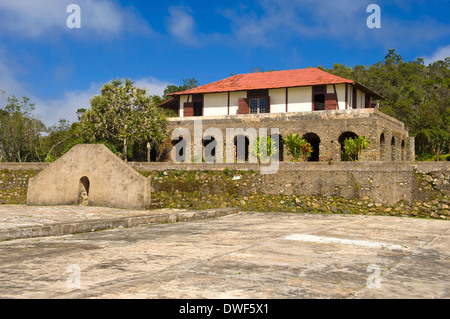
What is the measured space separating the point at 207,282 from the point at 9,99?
48582 millimetres

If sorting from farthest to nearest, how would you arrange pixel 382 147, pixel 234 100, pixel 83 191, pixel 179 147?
pixel 234 100 < pixel 179 147 < pixel 382 147 < pixel 83 191

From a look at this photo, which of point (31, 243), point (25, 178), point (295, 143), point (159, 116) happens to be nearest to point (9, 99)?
point (159, 116)

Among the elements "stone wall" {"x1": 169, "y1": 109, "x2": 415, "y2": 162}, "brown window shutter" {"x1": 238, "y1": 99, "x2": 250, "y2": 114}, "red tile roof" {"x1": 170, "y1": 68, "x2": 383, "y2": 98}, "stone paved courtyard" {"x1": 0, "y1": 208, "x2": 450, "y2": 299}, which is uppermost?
"red tile roof" {"x1": 170, "y1": 68, "x2": 383, "y2": 98}

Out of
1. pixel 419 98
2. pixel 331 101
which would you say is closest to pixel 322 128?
pixel 331 101

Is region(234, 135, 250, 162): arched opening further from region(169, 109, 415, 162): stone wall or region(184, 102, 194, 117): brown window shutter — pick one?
region(184, 102, 194, 117): brown window shutter

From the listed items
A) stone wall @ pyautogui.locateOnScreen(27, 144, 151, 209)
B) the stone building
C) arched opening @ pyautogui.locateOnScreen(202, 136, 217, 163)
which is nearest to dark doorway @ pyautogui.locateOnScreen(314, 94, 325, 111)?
the stone building

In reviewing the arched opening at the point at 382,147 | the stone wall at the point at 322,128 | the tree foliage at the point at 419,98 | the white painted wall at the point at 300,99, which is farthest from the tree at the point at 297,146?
the tree foliage at the point at 419,98

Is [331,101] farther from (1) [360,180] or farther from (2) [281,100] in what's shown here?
(1) [360,180]

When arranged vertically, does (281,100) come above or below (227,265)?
above

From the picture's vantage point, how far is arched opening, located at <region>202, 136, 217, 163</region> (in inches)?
1035

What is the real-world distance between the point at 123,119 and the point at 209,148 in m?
5.68

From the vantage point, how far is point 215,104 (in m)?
28.8

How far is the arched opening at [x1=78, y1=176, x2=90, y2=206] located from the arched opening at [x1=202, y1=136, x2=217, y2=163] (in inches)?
423

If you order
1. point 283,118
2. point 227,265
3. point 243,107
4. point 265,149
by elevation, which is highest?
point 243,107
